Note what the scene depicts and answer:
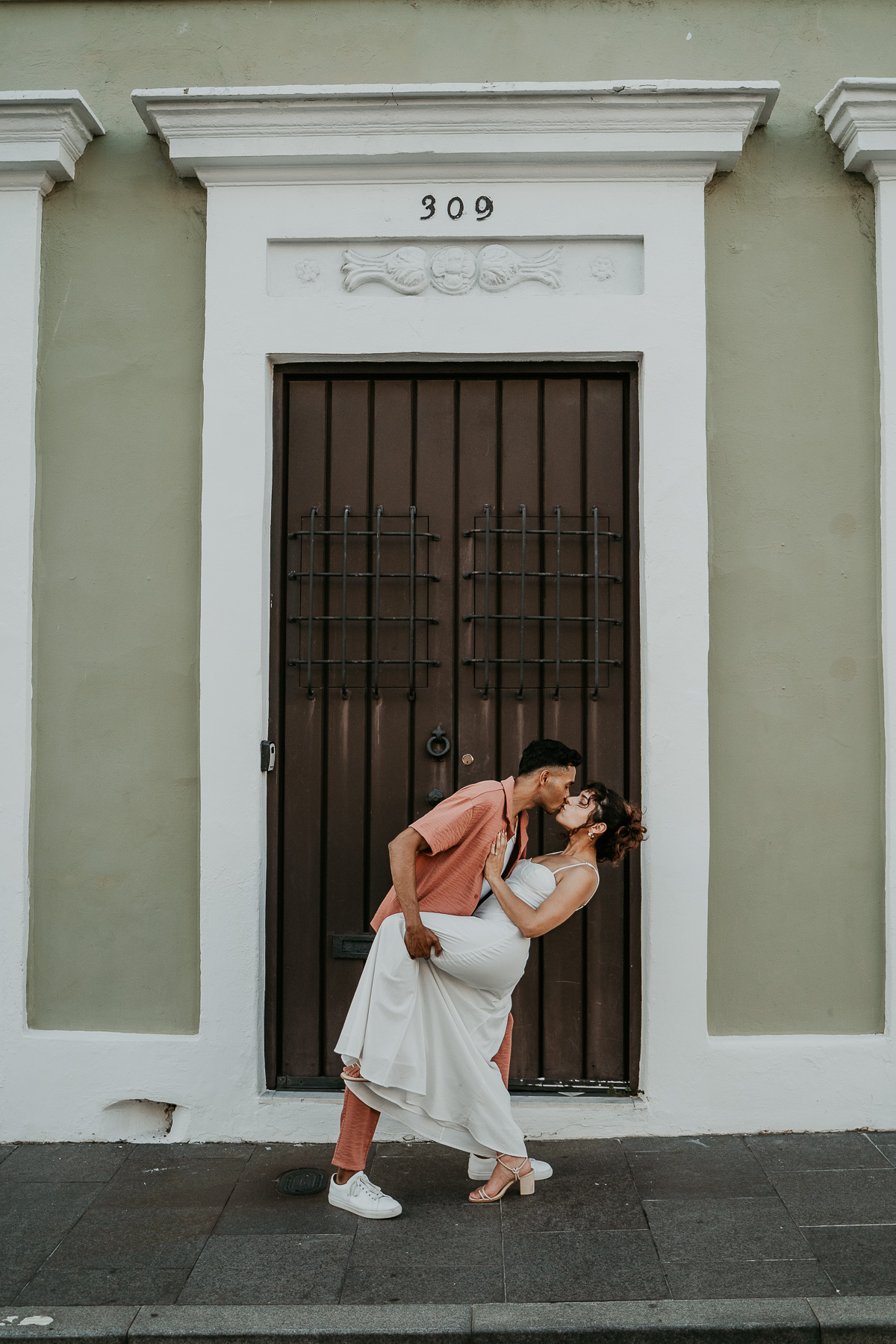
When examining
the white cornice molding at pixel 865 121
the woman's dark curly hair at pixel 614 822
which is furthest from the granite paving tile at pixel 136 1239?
the white cornice molding at pixel 865 121

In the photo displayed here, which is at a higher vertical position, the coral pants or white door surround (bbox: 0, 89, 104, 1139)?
white door surround (bbox: 0, 89, 104, 1139)

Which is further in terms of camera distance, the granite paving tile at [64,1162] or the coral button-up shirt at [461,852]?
the granite paving tile at [64,1162]

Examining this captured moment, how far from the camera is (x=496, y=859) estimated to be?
11.8 ft

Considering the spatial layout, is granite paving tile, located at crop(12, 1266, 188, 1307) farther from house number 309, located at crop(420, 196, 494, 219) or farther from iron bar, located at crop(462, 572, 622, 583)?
house number 309, located at crop(420, 196, 494, 219)

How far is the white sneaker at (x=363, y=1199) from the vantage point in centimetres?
356

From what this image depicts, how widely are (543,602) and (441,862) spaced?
1.36 m

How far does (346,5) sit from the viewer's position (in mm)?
4473

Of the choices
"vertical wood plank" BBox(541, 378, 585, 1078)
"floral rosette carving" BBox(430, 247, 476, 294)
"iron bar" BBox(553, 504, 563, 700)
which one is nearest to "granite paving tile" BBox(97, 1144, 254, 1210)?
"vertical wood plank" BBox(541, 378, 585, 1078)

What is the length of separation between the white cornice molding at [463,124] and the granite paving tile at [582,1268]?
4126 millimetres

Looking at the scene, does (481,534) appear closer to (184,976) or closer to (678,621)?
(678,621)

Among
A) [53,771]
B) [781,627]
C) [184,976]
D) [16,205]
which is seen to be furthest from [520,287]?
[184,976]

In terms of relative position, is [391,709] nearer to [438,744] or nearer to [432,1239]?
[438,744]

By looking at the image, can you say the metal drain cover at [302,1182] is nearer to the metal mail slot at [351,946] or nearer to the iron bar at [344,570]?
the metal mail slot at [351,946]

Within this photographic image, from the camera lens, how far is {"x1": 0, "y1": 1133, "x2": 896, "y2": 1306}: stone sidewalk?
3127 millimetres
